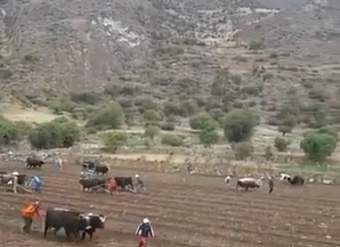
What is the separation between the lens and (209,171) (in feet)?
180

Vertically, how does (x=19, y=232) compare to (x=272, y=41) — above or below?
below

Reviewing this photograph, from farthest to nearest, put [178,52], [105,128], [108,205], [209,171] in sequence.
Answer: [178,52] → [105,128] → [209,171] → [108,205]

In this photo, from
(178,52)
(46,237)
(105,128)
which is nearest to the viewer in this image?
(46,237)

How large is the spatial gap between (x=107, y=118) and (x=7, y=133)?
19029 mm

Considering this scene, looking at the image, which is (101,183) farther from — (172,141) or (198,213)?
(172,141)

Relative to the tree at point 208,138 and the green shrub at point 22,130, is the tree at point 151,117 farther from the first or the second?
the green shrub at point 22,130

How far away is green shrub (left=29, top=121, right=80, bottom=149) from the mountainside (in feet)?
111

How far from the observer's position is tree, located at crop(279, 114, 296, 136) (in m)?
90.9

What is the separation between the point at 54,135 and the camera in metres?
72.8

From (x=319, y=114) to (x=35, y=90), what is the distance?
43.3 metres

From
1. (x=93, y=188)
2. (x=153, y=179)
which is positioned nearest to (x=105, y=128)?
(x=153, y=179)

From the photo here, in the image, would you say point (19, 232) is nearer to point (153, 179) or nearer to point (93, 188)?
point (93, 188)

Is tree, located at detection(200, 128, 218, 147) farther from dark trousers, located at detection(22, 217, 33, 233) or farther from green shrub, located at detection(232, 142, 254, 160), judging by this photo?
dark trousers, located at detection(22, 217, 33, 233)

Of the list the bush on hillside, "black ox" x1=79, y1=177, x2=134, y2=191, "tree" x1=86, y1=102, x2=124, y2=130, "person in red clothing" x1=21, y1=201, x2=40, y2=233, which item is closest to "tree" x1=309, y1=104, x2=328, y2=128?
the bush on hillside
